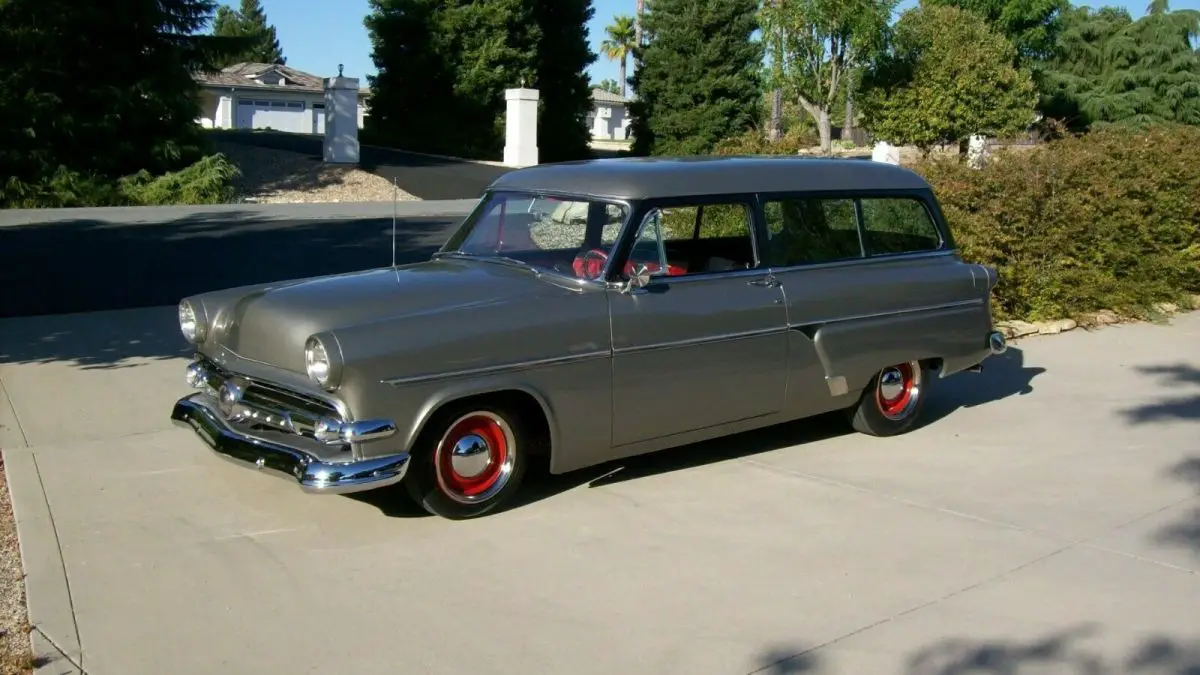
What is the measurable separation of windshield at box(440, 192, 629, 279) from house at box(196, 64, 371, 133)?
47.4m

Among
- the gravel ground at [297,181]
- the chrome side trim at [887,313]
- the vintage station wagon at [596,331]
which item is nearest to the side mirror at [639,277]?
the vintage station wagon at [596,331]

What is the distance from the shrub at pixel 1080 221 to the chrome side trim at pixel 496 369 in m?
5.74

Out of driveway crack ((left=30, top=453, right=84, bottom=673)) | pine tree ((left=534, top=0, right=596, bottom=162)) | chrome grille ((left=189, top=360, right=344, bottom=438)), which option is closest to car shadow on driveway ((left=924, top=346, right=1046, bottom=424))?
chrome grille ((left=189, top=360, right=344, bottom=438))

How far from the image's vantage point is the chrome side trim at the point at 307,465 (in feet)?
17.0

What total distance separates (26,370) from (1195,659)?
23.8 ft

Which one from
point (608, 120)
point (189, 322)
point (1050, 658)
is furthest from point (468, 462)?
point (608, 120)

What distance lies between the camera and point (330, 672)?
169 inches

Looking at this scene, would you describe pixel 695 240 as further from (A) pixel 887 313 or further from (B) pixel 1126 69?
(B) pixel 1126 69

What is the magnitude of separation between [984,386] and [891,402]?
5.72 ft

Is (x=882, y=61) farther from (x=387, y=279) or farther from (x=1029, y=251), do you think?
(x=387, y=279)

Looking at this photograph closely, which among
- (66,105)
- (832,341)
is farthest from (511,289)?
(66,105)

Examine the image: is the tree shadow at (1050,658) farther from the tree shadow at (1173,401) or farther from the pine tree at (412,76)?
the pine tree at (412,76)

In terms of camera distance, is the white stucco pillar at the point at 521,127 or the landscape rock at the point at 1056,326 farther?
the white stucco pillar at the point at 521,127

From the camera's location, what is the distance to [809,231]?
23.1 feet
